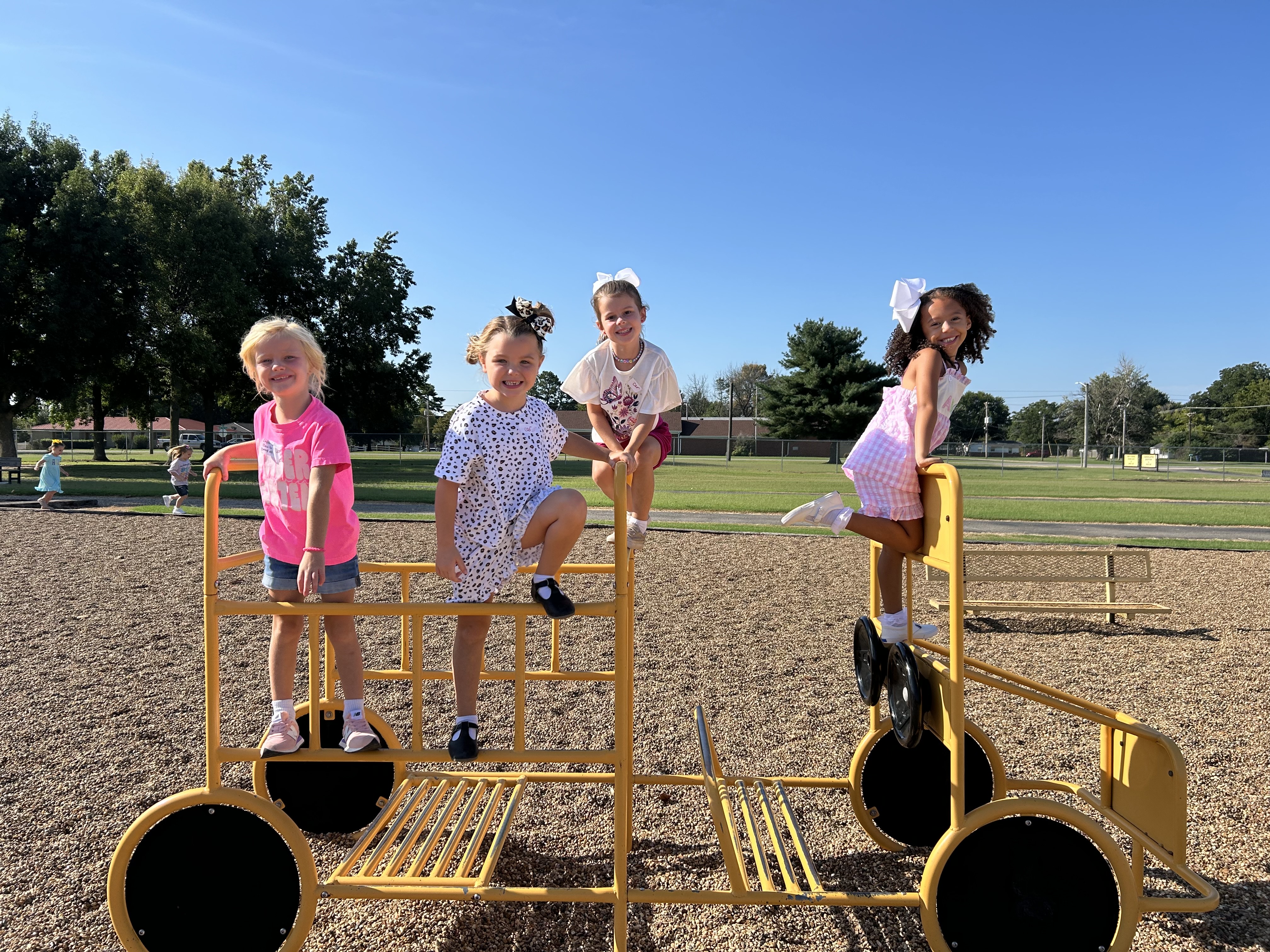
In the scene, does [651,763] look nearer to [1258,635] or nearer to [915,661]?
[915,661]

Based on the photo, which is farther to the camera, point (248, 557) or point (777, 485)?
point (777, 485)

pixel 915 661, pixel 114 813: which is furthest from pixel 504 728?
pixel 915 661

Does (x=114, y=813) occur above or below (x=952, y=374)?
below

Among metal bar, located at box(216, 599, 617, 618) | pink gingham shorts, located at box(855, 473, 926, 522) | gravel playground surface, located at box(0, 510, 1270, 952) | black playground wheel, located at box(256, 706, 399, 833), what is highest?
pink gingham shorts, located at box(855, 473, 926, 522)

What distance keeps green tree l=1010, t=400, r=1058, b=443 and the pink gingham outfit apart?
384 ft

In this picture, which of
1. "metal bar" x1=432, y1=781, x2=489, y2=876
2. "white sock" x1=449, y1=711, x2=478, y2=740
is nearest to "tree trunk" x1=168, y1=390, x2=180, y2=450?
"metal bar" x1=432, y1=781, x2=489, y2=876

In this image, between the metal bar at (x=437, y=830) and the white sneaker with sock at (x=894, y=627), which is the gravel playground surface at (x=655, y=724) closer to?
the metal bar at (x=437, y=830)

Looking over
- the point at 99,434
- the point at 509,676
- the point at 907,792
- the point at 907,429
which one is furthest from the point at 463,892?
the point at 99,434

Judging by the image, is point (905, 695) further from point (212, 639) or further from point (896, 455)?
point (212, 639)

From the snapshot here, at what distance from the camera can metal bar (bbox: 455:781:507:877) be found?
2723 millimetres

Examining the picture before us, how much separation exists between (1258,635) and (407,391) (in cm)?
4205

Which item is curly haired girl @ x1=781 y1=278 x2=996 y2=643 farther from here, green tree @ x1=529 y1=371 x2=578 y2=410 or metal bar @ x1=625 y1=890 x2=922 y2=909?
green tree @ x1=529 y1=371 x2=578 y2=410

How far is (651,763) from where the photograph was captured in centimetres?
420

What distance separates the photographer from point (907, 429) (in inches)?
123
